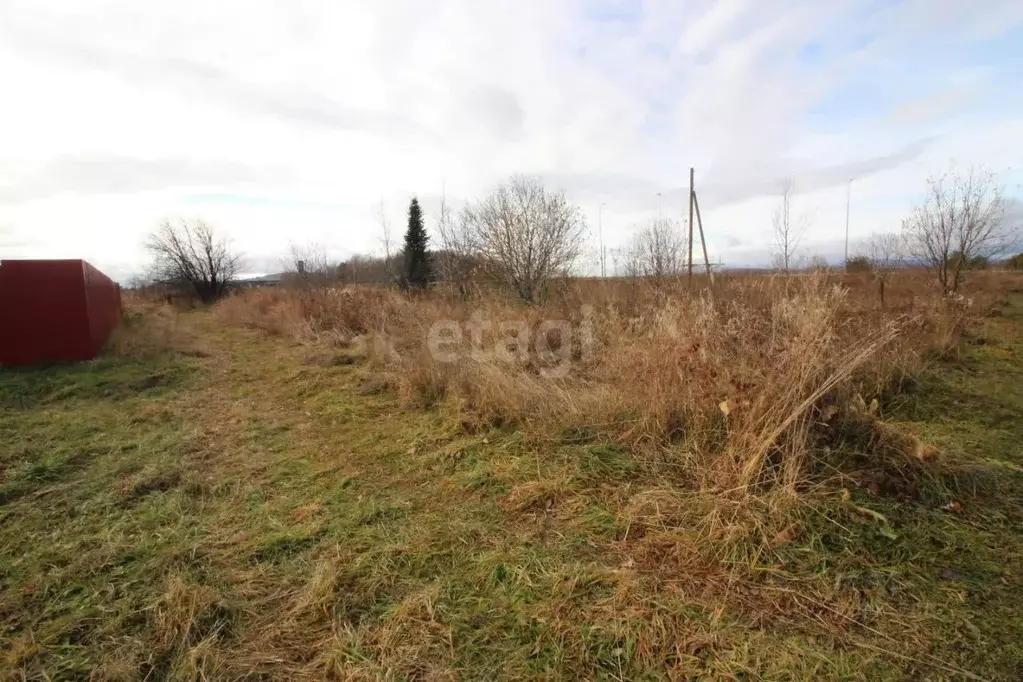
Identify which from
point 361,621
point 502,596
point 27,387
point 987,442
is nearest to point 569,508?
point 502,596

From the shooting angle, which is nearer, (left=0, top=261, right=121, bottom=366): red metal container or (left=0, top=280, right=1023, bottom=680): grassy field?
(left=0, top=280, right=1023, bottom=680): grassy field

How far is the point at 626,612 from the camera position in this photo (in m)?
2.15

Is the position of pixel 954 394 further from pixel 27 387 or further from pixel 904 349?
pixel 27 387

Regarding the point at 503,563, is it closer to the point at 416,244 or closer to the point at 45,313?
the point at 45,313

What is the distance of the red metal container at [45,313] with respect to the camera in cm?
810

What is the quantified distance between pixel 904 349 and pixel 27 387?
11461mm

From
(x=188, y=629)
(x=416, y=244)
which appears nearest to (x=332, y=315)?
(x=188, y=629)

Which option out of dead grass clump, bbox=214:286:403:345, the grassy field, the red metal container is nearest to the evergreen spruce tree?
dead grass clump, bbox=214:286:403:345

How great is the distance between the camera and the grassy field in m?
1.97

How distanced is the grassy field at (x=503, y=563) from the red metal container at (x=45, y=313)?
501cm

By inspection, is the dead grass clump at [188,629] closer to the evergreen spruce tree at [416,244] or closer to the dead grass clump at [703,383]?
the dead grass clump at [703,383]

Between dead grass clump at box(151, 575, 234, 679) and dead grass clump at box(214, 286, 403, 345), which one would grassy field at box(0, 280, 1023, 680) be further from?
dead grass clump at box(214, 286, 403, 345)

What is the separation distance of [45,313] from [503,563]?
32.5 ft

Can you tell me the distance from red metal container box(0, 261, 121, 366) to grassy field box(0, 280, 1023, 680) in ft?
16.4
